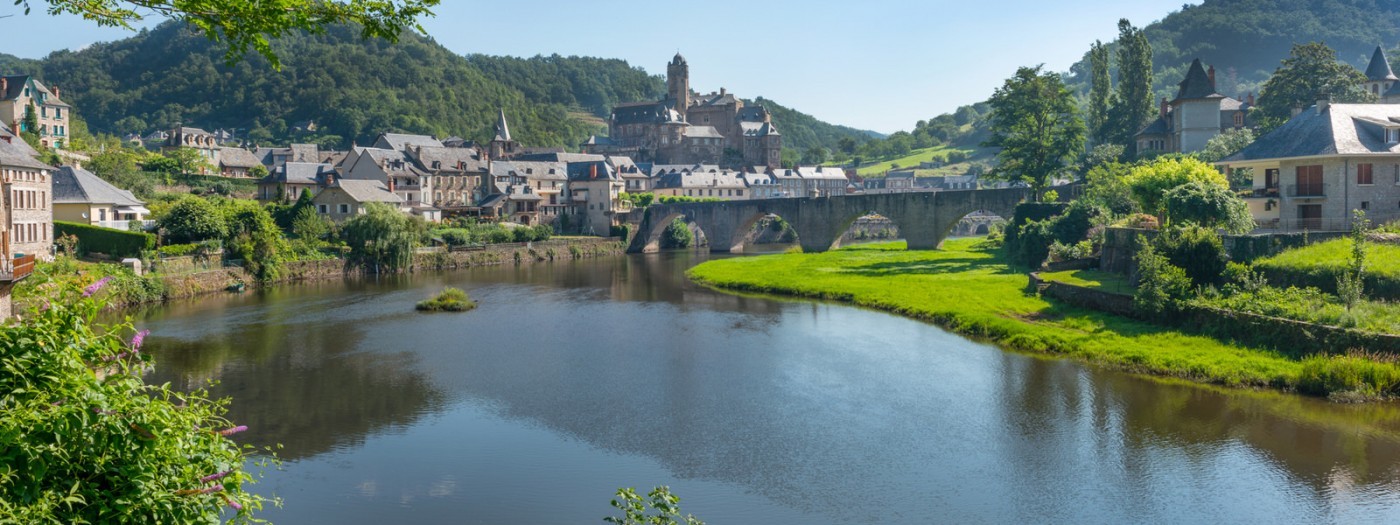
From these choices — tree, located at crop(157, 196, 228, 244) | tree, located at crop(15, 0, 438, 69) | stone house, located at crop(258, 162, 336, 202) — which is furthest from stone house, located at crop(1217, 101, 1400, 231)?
stone house, located at crop(258, 162, 336, 202)

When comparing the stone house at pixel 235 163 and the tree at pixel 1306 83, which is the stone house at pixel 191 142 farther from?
the tree at pixel 1306 83

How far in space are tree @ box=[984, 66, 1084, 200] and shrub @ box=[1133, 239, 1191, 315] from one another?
112 feet

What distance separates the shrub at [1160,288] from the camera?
1203 inches

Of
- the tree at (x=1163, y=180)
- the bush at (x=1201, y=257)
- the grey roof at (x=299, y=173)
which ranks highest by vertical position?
the grey roof at (x=299, y=173)

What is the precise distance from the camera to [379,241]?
197 feet

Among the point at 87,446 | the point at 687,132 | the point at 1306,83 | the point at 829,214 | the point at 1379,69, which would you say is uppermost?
the point at 687,132

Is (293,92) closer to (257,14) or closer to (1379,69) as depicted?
(1379,69)

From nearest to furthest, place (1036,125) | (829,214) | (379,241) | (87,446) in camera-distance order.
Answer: (87,446), (379,241), (1036,125), (829,214)

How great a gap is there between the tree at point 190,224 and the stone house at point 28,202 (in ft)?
24.7

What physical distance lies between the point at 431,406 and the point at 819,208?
178 feet

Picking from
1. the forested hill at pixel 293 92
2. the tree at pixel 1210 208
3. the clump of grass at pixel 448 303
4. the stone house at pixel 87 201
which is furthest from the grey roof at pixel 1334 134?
the forested hill at pixel 293 92

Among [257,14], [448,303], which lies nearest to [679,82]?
[448,303]

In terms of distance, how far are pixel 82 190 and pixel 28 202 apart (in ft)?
35.5

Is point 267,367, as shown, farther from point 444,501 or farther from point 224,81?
point 224,81
